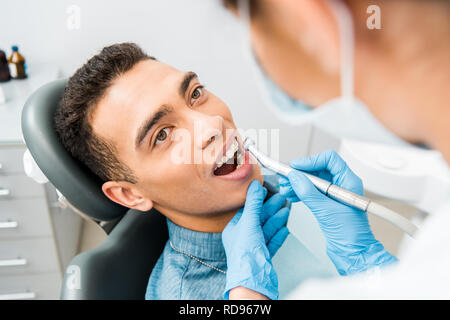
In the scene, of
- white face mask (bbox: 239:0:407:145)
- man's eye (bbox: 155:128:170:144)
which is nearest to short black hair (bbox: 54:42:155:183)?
man's eye (bbox: 155:128:170:144)

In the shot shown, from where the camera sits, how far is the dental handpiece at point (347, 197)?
0.66 metres

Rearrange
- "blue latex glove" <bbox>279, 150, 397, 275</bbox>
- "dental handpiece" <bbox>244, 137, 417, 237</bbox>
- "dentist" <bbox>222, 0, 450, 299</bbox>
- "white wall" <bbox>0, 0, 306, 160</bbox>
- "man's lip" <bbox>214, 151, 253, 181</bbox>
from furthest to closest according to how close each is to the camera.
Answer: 1. "white wall" <bbox>0, 0, 306, 160</bbox>
2. "man's lip" <bbox>214, 151, 253, 181</bbox>
3. "blue latex glove" <bbox>279, 150, 397, 275</bbox>
4. "dental handpiece" <bbox>244, 137, 417, 237</bbox>
5. "dentist" <bbox>222, 0, 450, 299</bbox>

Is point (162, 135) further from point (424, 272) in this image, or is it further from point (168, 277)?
point (424, 272)

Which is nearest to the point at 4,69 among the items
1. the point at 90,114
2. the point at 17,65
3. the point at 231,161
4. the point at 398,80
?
the point at 17,65

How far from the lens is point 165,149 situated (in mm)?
835

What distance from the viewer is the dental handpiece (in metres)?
0.66

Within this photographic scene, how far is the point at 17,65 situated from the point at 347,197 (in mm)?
1397

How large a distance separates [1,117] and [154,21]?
668 mm

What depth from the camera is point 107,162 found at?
0.86 meters

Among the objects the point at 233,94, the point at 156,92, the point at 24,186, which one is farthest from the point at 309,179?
the point at 24,186

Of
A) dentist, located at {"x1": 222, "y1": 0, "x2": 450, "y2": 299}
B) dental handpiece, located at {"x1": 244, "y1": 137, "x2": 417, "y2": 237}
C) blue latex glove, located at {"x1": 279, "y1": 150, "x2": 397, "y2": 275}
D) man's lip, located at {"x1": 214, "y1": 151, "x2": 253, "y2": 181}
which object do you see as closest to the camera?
dentist, located at {"x1": 222, "y1": 0, "x2": 450, "y2": 299}

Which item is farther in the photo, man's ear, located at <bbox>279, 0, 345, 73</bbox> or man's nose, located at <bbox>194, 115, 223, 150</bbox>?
man's nose, located at <bbox>194, 115, 223, 150</bbox>

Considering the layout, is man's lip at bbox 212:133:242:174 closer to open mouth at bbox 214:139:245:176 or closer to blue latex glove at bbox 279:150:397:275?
open mouth at bbox 214:139:245:176
